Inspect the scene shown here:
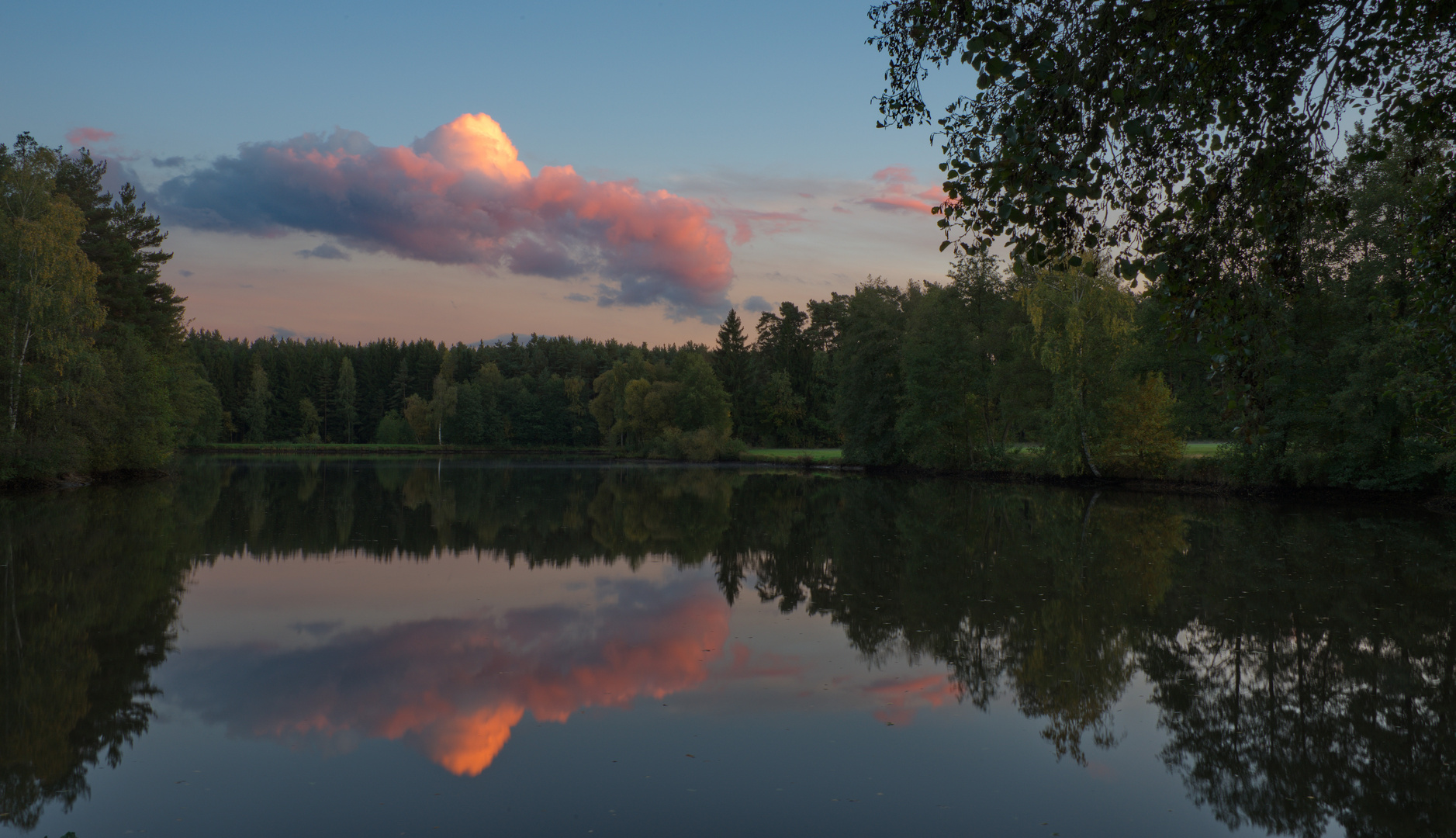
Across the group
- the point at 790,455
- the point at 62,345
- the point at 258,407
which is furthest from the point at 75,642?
the point at 258,407

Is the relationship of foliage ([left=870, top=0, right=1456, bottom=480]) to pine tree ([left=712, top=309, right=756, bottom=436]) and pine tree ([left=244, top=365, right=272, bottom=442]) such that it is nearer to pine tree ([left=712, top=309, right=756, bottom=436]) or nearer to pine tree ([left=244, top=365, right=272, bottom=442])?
pine tree ([left=712, top=309, right=756, bottom=436])

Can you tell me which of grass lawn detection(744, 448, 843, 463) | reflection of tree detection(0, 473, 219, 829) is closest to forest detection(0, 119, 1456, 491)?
grass lawn detection(744, 448, 843, 463)

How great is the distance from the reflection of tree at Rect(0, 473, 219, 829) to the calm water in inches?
1.7

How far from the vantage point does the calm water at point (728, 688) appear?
5566 millimetres

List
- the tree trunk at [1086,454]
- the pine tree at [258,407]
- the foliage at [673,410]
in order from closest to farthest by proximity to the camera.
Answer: the tree trunk at [1086,454]
the foliage at [673,410]
the pine tree at [258,407]

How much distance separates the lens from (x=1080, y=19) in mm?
5234

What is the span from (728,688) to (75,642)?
7.26m

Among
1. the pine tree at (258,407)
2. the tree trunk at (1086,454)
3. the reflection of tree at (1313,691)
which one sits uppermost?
the tree trunk at (1086,454)

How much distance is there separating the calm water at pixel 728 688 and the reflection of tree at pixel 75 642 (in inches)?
1.7

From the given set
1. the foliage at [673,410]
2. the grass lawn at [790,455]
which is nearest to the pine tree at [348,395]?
the foliage at [673,410]

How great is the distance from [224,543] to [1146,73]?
19.2 metres

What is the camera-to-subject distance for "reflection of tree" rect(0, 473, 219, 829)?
613cm

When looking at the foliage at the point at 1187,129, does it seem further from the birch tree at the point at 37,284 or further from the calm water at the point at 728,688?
the birch tree at the point at 37,284

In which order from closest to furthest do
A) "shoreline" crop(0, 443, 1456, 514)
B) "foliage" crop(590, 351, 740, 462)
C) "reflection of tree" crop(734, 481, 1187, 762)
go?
"reflection of tree" crop(734, 481, 1187, 762) < "shoreline" crop(0, 443, 1456, 514) < "foliage" crop(590, 351, 740, 462)
